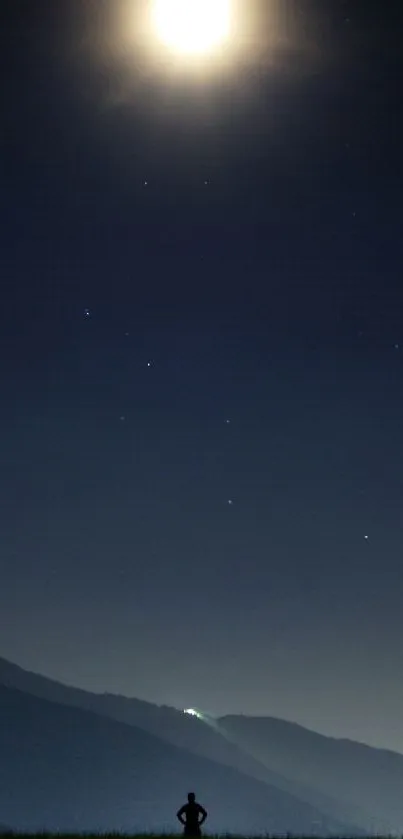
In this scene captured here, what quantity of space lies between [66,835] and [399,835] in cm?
699

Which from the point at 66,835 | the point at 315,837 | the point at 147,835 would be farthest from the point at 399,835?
the point at 66,835

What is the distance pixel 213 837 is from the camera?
69.4 ft

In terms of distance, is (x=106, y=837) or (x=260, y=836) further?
(x=260, y=836)

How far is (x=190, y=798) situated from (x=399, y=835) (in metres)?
4.50

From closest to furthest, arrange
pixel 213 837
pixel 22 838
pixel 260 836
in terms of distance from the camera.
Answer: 1. pixel 22 838
2. pixel 213 837
3. pixel 260 836

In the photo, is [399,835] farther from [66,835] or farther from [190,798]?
[66,835]

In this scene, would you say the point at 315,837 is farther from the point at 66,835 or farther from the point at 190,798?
the point at 66,835

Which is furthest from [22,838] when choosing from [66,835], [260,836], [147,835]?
[260,836]

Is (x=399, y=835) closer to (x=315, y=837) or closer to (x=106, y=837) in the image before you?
(x=315, y=837)

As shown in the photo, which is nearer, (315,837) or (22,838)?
(22,838)

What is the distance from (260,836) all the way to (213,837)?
6.49 ft

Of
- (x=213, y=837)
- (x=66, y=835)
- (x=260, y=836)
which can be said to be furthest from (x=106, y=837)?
(x=260, y=836)

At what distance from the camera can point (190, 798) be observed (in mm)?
22078

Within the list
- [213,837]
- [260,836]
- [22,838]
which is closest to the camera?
[22,838]
